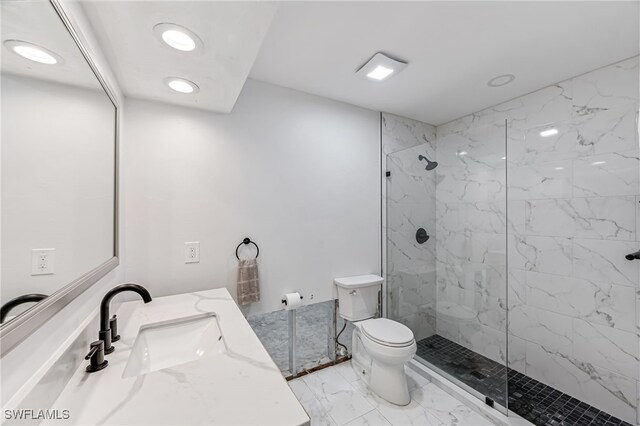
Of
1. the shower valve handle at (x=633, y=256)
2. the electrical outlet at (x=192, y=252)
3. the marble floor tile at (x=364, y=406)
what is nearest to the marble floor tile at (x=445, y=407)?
the marble floor tile at (x=364, y=406)

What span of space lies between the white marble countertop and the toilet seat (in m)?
1.21

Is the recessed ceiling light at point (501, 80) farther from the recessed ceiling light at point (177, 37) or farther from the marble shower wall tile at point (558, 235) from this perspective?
the recessed ceiling light at point (177, 37)

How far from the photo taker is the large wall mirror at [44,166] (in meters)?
0.55

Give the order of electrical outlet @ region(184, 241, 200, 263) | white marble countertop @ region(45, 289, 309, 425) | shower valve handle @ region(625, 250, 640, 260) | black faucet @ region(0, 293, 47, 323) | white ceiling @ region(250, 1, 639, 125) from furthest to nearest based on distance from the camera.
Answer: electrical outlet @ region(184, 241, 200, 263) < shower valve handle @ region(625, 250, 640, 260) < white ceiling @ region(250, 1, 639, 125) < white marble countertop @ region(45, 289, 309, 425) < black faucet @ region(0, 293, 47, 323)

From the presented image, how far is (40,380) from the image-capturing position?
634mm

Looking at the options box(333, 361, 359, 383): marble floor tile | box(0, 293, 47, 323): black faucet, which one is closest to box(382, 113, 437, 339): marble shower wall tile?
box(333, 361, 359, 383): marble floor tile

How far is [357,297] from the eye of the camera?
2.28 meters

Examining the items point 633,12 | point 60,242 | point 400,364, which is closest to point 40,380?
point 60,242

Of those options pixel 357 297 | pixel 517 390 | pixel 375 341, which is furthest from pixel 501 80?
pixel 517 390

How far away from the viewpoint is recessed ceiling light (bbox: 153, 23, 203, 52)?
1.04 metres

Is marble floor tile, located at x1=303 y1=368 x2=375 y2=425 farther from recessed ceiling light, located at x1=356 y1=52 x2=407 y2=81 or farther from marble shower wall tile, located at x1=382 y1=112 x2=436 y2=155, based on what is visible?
recessed ceiling light, located at x1=356 y1=52 x2=407 y2=81

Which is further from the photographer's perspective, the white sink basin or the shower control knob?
the shower control knob

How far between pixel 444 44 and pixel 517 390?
2.60m

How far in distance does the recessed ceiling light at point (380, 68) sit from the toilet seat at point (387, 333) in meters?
1.97
